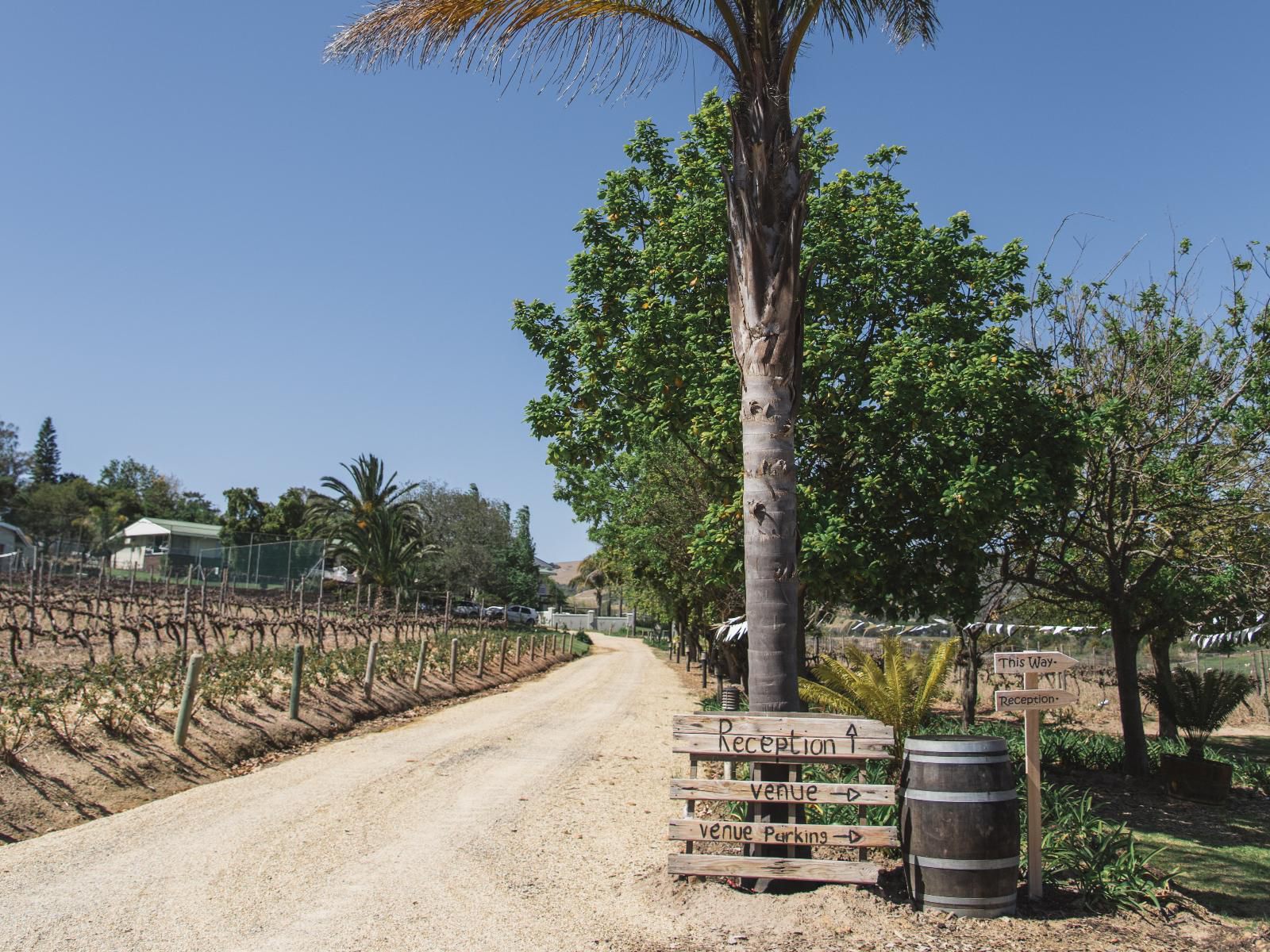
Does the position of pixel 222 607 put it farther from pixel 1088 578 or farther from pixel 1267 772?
pixel 1267 772

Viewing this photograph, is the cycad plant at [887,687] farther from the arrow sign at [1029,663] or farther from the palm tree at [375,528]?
the palm tree at [375,528]

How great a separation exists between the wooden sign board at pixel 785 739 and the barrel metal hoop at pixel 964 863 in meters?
0.63

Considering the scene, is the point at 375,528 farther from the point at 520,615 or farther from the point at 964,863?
the point at 964,863

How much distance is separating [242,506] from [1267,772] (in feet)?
243

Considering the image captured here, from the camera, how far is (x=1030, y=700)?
587 centimetres

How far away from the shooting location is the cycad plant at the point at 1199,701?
42.2 feet

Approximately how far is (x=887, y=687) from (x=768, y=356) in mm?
4566

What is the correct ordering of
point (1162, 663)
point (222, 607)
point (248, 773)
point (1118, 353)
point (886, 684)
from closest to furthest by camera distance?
point (886, 684)
point (248, 773)
point (1118, 353)
point (1162, 663)
point (222, 607)

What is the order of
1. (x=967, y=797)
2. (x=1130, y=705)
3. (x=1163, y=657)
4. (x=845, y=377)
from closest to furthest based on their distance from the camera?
(x=967, y=797)
(x=845, y=377)
(x=1130, y=705)
(x=1163, y=657)

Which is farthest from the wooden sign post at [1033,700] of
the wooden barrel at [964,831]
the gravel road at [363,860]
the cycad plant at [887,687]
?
the cycad plant at [887,687]

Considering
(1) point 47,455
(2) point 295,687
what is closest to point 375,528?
(2) point 295,687

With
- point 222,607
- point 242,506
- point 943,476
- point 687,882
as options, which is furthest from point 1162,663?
point 242,506

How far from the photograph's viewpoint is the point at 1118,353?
497 inches

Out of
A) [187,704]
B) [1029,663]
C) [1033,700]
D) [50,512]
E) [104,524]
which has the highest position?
[50,512]
